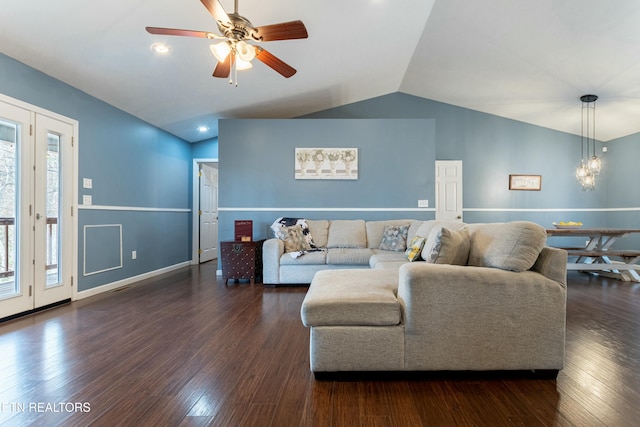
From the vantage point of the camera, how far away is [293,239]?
14.4 ft

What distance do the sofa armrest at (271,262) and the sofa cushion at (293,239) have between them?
19cm

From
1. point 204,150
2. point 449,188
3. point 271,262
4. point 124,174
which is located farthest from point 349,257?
point 204,150

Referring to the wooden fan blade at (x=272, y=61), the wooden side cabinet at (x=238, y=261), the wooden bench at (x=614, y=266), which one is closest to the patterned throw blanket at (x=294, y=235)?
the wooden side cabinet at (x=238, y=261)

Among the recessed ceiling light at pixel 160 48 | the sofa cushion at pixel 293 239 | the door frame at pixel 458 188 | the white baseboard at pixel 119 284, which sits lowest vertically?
the white baseboard at pixel 119 284

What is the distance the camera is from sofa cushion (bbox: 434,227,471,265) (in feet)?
6.91

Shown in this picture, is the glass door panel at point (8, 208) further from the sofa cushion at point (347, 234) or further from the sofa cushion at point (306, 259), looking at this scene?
the sofa cushion at point (347, 234)

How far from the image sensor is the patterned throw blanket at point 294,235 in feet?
14.3

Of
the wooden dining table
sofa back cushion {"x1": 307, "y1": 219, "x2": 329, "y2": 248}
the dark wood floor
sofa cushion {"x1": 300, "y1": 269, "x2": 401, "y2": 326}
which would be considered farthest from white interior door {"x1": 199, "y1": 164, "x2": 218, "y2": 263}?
the wooden dining table

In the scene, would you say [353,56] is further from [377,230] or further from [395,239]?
[395,239]

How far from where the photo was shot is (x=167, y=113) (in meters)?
4.57

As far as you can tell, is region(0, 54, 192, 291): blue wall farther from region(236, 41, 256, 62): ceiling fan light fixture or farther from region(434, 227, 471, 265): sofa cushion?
region(434, 227, 471, 265): sofa cushion

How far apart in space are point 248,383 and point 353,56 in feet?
13.5

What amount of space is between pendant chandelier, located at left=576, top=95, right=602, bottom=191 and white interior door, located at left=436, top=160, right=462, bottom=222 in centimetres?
183

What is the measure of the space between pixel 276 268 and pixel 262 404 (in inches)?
105
